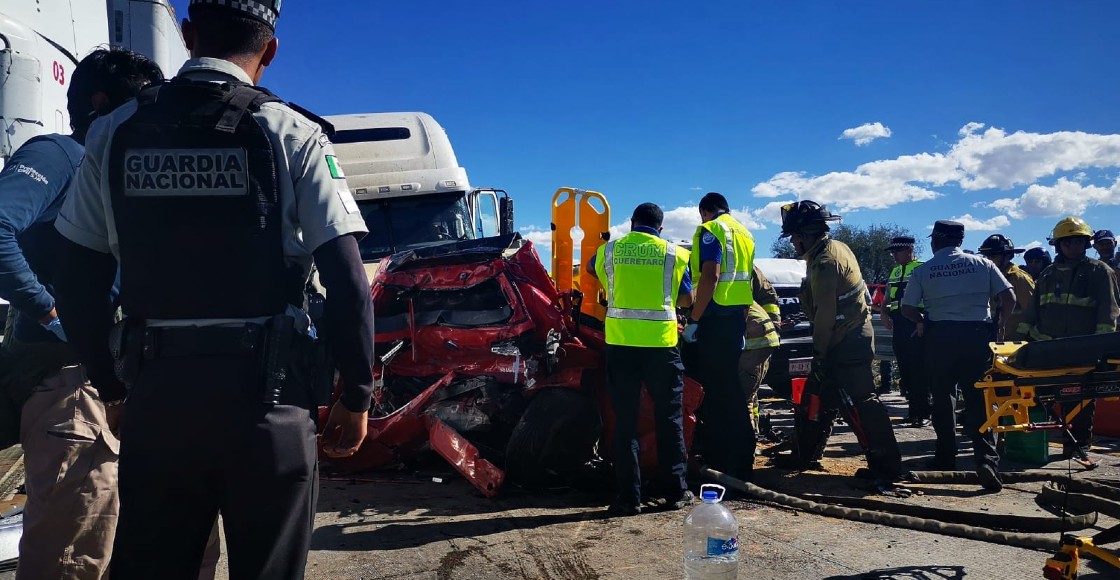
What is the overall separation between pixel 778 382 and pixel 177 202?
7732 millimetres

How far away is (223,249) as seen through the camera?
1.64m

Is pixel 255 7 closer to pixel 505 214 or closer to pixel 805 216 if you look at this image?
pixel 805 216

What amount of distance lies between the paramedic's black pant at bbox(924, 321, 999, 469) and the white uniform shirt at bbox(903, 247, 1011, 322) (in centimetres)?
9

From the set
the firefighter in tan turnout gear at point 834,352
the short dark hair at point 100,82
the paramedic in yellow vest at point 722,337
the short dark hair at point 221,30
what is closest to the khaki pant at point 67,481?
the short dark hair at point 100,82

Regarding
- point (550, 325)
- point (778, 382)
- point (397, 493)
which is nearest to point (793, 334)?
point (778, 382)

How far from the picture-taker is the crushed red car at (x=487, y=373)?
4.61 m

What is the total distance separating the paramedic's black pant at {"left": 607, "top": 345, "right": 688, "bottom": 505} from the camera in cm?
443

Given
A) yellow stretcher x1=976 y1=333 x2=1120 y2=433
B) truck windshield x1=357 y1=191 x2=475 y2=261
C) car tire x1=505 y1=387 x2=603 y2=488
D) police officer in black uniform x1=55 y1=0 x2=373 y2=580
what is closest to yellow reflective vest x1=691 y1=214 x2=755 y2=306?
car tire x1=505 y1=387 x2=603 y2=488

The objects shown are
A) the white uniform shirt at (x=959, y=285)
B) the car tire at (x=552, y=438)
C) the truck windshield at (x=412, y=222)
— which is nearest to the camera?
the car tire at (x=552, y=438)

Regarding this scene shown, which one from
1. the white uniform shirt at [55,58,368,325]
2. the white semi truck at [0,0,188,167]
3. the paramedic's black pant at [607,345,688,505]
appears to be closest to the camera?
the white uniform shirt at [55,58,368,325]

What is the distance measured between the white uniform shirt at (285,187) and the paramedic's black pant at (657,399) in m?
2.93

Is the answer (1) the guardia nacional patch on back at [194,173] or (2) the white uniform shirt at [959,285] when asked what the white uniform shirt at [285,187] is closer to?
(1) the guardia nacional patch on back at [194,173]

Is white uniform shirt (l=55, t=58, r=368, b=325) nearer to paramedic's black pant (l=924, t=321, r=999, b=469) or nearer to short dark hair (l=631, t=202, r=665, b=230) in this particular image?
short dark hair (l=631, t=202, r=665, b=230)

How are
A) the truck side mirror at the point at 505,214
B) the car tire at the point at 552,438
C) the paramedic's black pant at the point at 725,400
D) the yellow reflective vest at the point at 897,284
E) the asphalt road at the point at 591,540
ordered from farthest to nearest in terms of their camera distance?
the truck side mirror at the point at 505,214
the yellow reflective vest at the point at 897,284
the paramedic's black pant at the point at 725,400
the car tire at the point at 552,438
the asphalt road at the point at 591,540
